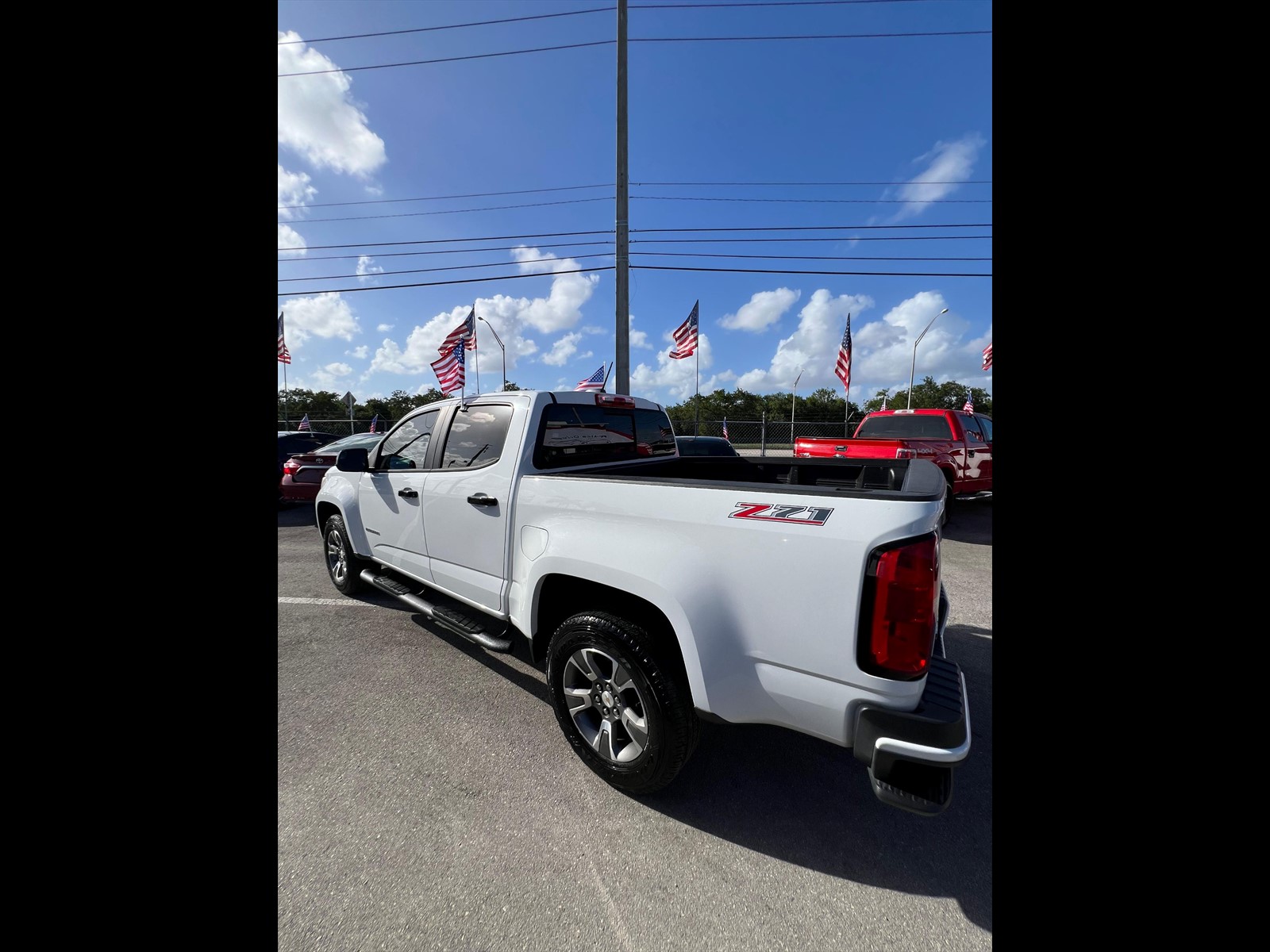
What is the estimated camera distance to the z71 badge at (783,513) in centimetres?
171

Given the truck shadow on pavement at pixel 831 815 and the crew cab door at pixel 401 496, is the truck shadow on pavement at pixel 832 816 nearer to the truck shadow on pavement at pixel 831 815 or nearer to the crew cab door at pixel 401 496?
the truck shadow on pavement at pixel 831 815

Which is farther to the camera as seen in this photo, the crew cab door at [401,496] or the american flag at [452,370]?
the american flag at [452,370]

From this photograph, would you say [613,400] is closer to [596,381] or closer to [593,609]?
[593,609]

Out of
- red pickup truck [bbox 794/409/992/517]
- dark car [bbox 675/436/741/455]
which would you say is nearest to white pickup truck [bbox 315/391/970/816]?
red pickup truck [bbox 794/409/992/517]

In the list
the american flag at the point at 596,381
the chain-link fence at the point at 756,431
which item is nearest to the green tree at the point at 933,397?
the chain-link fence at the point at 756,431

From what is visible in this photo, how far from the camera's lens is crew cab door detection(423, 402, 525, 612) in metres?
2.93

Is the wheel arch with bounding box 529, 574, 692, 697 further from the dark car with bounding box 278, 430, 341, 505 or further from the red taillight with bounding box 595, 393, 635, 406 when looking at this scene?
the dark car with bounding box 278, 430, 341, 505

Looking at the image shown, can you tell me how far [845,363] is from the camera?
2127 cm

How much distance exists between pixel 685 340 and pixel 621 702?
1639 centimetres

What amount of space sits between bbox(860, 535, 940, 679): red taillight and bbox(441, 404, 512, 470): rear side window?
219 cm

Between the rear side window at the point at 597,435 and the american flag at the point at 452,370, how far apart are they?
1626cm
